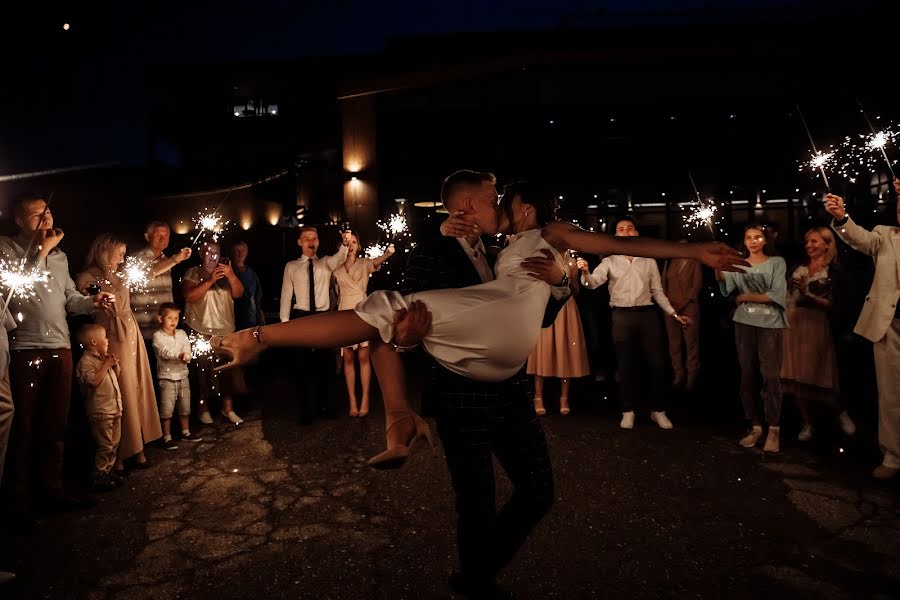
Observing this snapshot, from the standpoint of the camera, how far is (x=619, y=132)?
1362 cm

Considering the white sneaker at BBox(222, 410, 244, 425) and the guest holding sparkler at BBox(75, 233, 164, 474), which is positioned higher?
the guest holding sparkler at BBox(75, 233, 164, 474)

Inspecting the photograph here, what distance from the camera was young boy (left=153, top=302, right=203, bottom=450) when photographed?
600cm

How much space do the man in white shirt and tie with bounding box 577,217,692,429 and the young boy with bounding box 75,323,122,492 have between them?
4.63 meters

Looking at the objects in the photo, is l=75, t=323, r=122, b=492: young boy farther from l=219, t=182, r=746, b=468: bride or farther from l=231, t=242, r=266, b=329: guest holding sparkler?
l=219, t=182, r=746, b=468: bride

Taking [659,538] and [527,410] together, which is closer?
[527,410]

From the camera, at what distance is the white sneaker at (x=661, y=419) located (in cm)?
630

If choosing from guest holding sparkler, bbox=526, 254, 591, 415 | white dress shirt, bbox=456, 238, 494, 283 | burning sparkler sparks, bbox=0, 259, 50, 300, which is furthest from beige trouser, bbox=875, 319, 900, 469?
burning sparkler sparks, bbox=0, 259, 50, 300

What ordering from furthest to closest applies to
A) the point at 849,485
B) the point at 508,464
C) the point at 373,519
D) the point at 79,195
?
the point at 79,195 → the point at 849,485 → the point at 373,519 → the point at 508,464

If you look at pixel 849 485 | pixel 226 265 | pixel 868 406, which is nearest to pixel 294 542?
pixel 226 265

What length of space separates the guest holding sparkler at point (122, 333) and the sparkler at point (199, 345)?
1046mm

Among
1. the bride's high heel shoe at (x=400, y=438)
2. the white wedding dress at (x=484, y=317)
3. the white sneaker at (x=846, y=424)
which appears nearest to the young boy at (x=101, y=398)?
the bride's high heel shoe at (x=400, y=438)

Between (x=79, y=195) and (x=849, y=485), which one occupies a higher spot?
(x=79, y=195)

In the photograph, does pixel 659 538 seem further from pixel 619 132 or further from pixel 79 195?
pixel 619 132

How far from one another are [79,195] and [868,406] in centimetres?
1177
